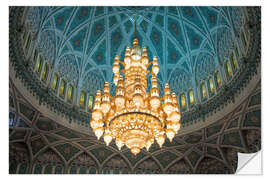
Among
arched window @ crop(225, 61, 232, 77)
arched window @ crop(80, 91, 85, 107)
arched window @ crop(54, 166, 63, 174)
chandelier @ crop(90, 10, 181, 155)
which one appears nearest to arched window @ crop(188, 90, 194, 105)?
arched window @ crop(225, 61, 232, 77)

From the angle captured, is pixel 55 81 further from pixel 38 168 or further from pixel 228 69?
pixel 228 69

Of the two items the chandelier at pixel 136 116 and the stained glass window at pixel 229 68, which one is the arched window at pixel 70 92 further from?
the stained glass window at pixel 229 68

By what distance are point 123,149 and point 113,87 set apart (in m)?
3.80

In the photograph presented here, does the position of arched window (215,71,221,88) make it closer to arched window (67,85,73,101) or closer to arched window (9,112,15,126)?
arched window (67,85,73,101)

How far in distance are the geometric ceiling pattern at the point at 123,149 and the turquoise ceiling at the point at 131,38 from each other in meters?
3.03

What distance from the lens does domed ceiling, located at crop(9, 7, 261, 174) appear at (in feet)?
41.4

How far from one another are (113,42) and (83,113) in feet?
15.9

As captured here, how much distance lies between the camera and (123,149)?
1622 centimetres

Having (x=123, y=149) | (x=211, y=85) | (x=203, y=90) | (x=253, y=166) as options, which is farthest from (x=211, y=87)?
(x=253, y=166)

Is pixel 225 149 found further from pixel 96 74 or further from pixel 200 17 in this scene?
pixel 96 74

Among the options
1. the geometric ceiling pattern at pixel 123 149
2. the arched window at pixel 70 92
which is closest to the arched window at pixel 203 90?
the geometric ceiling pattern at pixel 123 149
